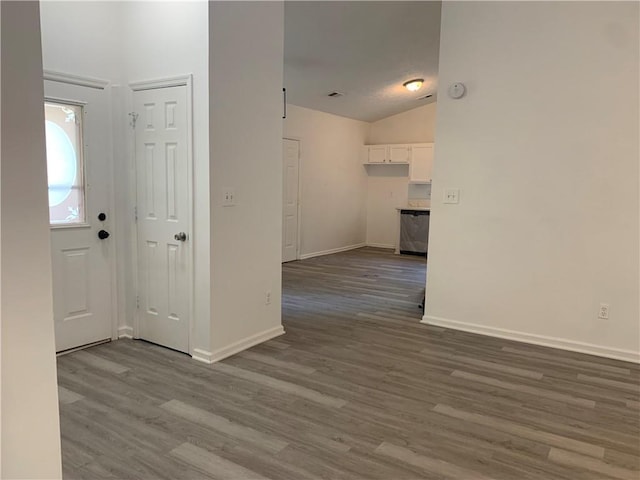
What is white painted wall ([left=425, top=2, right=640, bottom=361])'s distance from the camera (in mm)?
3572

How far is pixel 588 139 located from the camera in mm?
3654

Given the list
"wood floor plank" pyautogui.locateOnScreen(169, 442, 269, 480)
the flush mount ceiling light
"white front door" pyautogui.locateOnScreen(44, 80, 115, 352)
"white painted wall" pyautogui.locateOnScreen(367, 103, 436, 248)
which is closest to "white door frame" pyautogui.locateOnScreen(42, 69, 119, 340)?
"white front door" pyautogui.locateOnScreen(44, 80, 115, 352)

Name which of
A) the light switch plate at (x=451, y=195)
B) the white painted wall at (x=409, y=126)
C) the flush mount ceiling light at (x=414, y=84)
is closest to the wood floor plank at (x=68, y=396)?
the light switch plate at (x=451, y=195)

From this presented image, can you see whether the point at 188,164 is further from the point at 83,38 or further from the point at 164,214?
the point at 83,38

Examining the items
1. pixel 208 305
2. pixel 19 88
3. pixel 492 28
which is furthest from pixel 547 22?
pixel 19 88

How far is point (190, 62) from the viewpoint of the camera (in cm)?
331

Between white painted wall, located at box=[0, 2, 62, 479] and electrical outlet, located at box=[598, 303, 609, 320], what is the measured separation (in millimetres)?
3791

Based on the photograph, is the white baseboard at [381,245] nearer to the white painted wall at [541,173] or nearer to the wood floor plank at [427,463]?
the white painted wall at [541,173]

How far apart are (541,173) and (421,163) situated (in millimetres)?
5032

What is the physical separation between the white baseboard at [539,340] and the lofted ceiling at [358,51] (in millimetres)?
3068

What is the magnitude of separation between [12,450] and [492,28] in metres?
4.17

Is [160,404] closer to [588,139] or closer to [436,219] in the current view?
[436,219]

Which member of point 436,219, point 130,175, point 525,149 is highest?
point 525,149

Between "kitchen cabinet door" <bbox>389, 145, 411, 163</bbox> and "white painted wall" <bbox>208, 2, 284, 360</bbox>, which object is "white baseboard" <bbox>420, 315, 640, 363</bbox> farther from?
"kitchen cabinet door" <bbox>389, 145, 411, 163</bbox>
